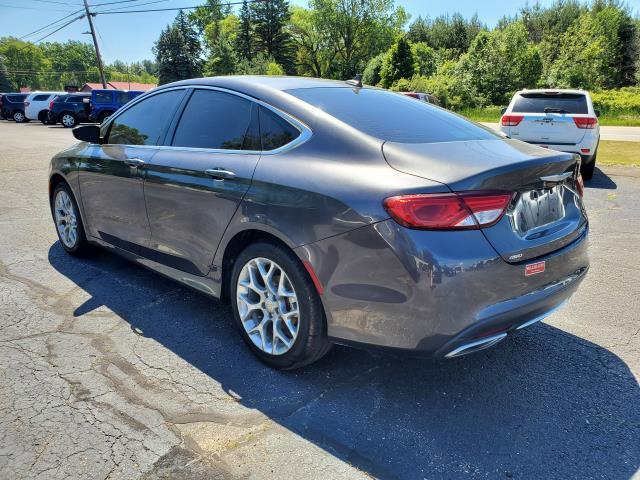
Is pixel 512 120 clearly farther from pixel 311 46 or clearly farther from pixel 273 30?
pixel 311 46

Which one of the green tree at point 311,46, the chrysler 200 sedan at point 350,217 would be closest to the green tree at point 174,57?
the green tree at point 311,46

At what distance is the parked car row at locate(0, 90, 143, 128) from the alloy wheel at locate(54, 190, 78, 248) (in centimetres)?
1791

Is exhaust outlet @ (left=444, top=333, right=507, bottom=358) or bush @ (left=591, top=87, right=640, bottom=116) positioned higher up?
exhaust outlet @ (left=444, top=333, right=507, bottom=358)

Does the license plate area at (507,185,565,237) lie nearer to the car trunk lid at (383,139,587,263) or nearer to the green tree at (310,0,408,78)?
the car trunk lid at (383,139,587,263)

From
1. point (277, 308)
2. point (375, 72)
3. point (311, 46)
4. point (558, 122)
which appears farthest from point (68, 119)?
point (311, 46)

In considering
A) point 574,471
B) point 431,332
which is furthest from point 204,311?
point 574,471

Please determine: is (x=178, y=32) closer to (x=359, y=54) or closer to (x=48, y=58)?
(x=359, y=54)

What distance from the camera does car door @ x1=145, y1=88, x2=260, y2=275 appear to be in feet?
9.73

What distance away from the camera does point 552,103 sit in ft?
31.3

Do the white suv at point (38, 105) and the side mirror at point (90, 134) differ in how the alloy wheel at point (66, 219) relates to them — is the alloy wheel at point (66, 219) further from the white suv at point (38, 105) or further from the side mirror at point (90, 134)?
the white suv at point (38, 105)

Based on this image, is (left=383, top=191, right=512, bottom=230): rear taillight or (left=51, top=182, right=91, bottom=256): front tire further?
(left=51, top=182, right=91, bottom=256): front tire

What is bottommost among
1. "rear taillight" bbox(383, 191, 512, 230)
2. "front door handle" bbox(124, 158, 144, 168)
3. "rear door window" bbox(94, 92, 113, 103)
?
"rear taillight" bbox(383, 191, 512, 230)

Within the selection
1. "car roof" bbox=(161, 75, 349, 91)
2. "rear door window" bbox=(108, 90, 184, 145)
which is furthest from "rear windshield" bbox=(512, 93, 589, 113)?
"rear door window" bbox=(108, 90, 184, 145)

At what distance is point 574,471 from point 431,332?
2.69 ft
